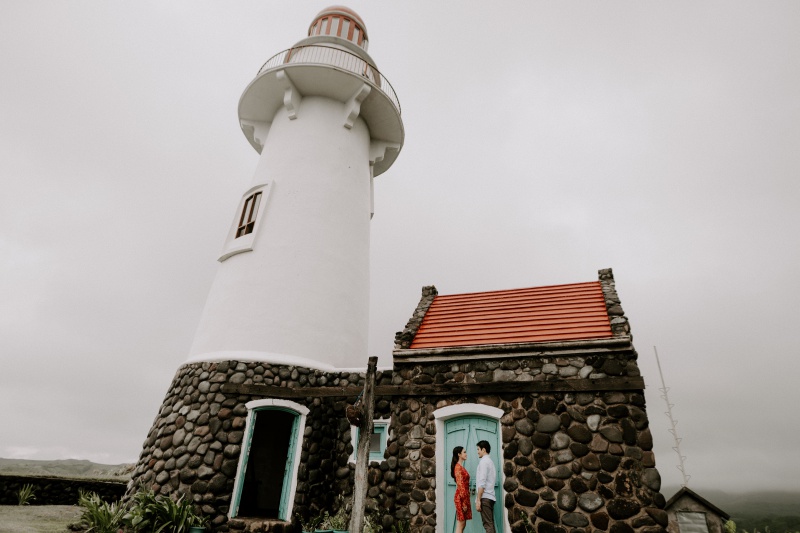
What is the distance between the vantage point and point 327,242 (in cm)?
1226

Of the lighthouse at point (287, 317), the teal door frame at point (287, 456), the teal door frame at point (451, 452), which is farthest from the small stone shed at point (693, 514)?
the teal door frame at point (287, 456)

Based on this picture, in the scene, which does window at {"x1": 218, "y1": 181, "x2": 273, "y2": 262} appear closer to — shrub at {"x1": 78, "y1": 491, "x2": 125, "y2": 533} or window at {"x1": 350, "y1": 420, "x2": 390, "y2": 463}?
window at {"x1": 350, "y1": 420, "x2": 390, "y2": 463}

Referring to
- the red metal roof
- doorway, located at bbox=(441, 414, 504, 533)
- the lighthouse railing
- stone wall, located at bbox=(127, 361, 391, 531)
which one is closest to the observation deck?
the lighthouse railing

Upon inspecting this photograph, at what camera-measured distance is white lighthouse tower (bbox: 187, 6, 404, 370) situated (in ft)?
35.5

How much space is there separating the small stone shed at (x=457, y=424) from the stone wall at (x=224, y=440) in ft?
0.10

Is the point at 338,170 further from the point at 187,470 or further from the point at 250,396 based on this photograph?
the point at 187,470

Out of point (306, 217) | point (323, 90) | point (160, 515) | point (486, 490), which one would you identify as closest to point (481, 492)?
point (486, 490)

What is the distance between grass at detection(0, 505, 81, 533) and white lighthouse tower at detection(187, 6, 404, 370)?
3.92 m

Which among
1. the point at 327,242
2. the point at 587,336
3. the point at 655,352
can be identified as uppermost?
the point at 327,242

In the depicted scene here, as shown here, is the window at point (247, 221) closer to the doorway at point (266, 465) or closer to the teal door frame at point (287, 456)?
the teal door frame at point (287, 456)

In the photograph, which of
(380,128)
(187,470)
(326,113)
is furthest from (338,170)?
(187,470)

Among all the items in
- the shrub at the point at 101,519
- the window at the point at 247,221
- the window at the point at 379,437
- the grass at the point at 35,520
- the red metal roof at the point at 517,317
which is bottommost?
the grass at the point at 35,520

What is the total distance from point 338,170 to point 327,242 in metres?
2.59

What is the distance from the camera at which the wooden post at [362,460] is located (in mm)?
5697
